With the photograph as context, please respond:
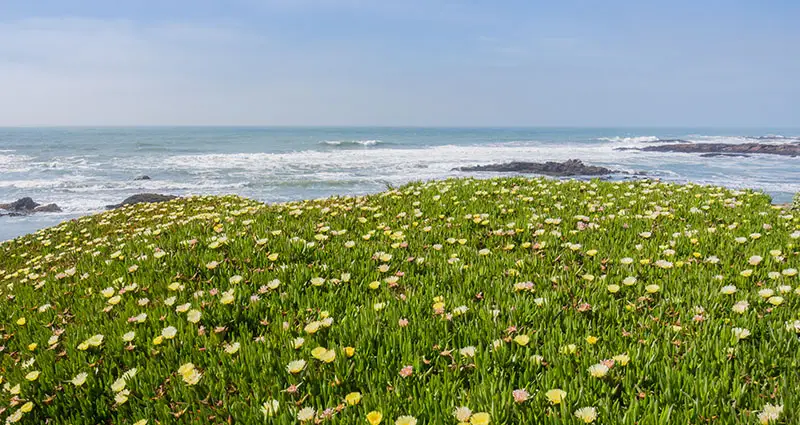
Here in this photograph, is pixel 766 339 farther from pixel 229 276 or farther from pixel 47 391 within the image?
pixel 47 391

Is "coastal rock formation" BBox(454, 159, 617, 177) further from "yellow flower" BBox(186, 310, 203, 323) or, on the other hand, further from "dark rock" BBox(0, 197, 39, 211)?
"yellow flower" BBox(186, 310, 203, 323)

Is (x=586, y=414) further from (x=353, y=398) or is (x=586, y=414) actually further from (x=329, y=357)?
(x=329, y=357)

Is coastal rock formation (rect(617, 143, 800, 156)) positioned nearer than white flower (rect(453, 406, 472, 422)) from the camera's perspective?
No

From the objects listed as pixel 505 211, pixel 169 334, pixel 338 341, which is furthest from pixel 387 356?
pixel 505 211

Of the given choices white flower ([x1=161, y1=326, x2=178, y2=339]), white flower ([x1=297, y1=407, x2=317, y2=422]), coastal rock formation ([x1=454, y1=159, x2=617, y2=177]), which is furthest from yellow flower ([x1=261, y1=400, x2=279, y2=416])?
coastal rock formation ([x1=454, y1=159, x2=617, y2=177])

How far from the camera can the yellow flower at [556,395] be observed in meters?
1.86

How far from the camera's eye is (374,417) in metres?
1.81

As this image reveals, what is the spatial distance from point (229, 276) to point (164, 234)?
217 centimetres

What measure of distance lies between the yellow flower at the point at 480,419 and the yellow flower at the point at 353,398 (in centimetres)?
46

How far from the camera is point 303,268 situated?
11.7 feet

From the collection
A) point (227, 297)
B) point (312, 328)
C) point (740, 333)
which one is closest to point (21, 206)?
point (227, 297)

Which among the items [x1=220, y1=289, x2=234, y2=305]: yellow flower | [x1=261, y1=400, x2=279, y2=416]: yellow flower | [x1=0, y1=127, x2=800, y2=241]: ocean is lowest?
[x1=0, y1=127, x2=800, y2=241]: ocean

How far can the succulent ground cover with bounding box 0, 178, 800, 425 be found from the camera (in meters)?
1.95

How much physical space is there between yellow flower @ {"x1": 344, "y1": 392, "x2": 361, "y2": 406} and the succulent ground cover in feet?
0.05
